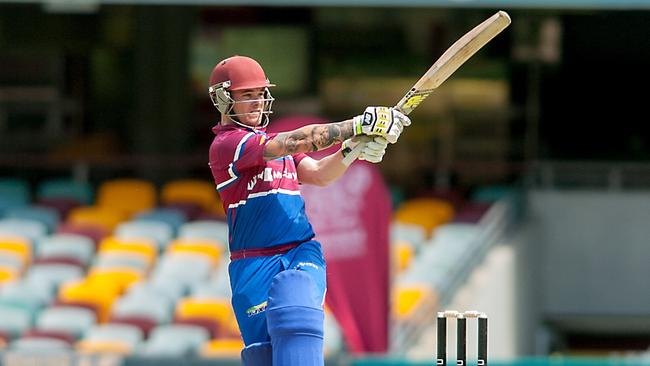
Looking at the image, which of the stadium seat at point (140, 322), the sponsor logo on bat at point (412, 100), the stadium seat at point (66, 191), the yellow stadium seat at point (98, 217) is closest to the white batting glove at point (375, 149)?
the sponsor logo on bat at point (412, 100)

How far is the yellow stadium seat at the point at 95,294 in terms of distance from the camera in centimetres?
1224

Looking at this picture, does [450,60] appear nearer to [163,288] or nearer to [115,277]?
[163,288]

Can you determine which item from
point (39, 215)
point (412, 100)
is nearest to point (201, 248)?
point (39, 215)

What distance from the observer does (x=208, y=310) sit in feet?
39.7

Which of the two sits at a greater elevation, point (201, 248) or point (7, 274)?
point (201, 248)

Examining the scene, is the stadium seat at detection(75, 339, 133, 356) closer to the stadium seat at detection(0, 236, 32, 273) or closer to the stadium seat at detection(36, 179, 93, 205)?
the stadium seat at detection(0, 236, 32, 273)

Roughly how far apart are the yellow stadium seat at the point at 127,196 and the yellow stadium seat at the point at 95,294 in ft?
6.44

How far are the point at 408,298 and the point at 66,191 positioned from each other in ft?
13.7

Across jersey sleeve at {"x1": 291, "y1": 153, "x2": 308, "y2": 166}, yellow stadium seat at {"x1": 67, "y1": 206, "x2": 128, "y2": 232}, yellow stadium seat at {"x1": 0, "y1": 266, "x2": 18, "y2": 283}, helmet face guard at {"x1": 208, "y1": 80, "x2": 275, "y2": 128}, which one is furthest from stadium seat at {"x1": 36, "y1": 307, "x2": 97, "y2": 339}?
helmet face guard at {"x1": 208, "y1": 80, "x2": 275, "y2": 128}

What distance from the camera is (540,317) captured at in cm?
1541

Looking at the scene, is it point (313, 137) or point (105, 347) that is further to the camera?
point (105, 347)

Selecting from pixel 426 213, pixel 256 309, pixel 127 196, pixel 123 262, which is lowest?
pixel 256 309

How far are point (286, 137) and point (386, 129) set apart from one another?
0.39 m

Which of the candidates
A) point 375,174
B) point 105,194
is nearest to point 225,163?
point 375,174
